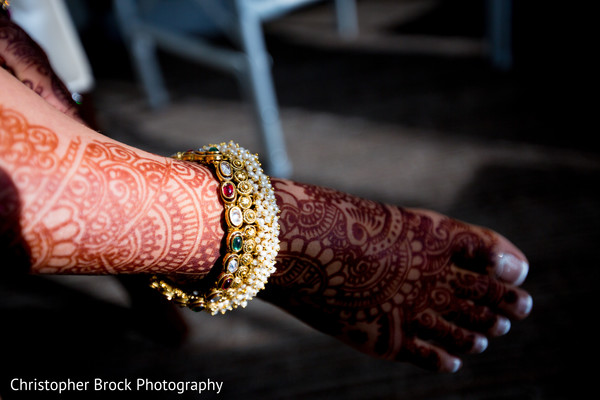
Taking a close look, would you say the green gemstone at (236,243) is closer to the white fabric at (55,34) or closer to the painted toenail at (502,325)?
the painted toenail at (502,325)

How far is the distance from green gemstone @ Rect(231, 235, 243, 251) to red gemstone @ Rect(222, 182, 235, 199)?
0.05 m

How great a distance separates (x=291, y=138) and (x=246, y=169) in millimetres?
1224

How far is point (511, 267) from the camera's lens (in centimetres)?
72

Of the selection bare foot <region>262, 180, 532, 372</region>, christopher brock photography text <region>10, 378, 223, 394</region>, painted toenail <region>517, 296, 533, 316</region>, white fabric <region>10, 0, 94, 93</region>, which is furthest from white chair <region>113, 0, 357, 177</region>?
painted toenail <region>517, 296, 533, 316</region>

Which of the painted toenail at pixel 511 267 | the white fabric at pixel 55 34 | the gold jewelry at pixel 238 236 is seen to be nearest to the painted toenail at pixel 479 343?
the painted toenail at pixel 511 267

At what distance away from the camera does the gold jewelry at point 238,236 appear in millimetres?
556

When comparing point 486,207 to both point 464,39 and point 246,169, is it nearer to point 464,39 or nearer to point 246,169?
point 246,169

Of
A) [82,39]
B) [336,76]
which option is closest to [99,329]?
[336,76]

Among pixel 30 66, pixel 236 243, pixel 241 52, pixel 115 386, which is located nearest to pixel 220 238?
pixel 236 243

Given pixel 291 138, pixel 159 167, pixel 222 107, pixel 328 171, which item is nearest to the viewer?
pixel 159 167

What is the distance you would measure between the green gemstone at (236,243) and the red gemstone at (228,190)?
5 cm

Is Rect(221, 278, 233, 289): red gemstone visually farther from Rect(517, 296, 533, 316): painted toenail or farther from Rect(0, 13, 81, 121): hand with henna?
Rect(517, 296, 533, 316): painted toenail

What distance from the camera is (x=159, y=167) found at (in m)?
0.54

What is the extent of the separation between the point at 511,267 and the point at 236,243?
438 mm
